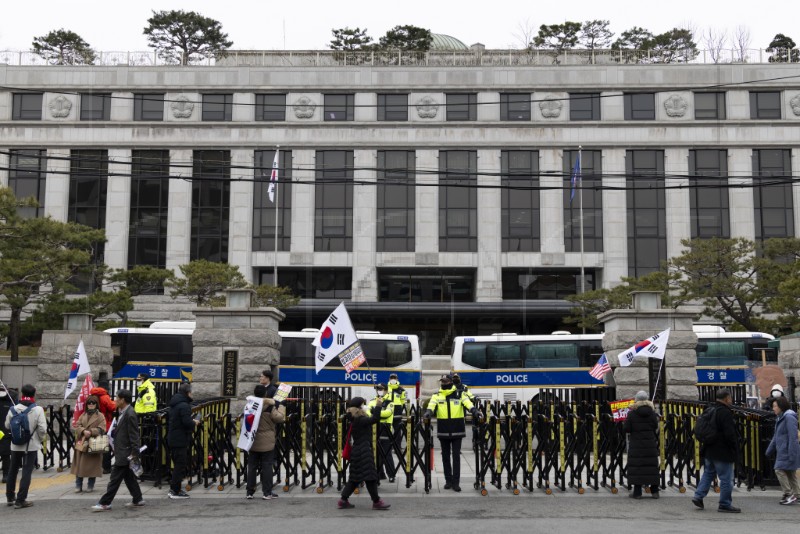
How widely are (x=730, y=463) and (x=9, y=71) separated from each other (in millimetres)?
55148

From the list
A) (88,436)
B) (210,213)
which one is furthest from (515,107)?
(88,436)

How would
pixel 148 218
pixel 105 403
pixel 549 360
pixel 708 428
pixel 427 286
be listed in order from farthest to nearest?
pixel 427 286 → pixel 148 218 → pixel 549 360 → pixel 105 403 → pixel 708 428

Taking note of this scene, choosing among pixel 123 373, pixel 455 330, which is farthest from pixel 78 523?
pixel 455 330

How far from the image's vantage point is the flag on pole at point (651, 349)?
16156mm

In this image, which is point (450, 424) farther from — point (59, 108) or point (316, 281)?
point (59, 108)

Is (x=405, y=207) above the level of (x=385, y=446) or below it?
above

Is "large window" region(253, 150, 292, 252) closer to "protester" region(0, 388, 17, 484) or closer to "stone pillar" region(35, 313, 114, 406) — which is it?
"stone pillar" region(35, 313, 114, 406)

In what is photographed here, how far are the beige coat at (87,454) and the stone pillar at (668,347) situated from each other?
1149cm

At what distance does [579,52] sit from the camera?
57.0 m

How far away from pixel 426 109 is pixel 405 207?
6744 millimetres

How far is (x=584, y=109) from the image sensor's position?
5441 centimetres

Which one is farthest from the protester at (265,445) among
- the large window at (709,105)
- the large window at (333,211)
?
the large window at (709,105)

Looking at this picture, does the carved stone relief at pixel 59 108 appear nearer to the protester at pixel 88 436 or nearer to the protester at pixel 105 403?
the protester at pixel 105 403

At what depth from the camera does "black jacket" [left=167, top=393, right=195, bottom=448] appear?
1301cm
